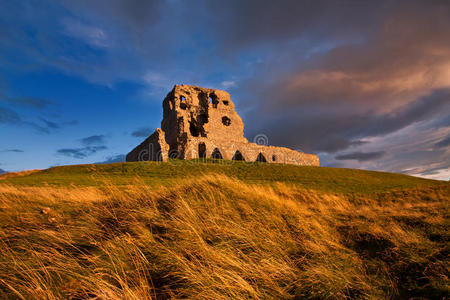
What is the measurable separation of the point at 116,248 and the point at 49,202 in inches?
138

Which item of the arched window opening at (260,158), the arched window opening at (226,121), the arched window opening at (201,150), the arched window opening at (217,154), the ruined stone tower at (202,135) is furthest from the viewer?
the arched window opening at (226,121)

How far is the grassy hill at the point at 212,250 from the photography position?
5.94ft

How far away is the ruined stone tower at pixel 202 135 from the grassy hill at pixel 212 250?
18072mm

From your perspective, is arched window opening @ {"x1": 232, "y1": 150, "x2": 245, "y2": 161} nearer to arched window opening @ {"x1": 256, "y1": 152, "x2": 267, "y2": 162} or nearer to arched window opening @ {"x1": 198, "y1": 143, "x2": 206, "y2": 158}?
arched window opening @ {"x1": 256, "y1": 152, "x2": 267, "y2": 162}

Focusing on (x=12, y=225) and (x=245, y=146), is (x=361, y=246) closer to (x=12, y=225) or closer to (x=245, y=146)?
(x=12, y=225)

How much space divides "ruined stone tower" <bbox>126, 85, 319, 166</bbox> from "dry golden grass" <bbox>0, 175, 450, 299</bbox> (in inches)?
718

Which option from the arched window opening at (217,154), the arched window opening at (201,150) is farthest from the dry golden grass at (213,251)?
the arched window opening at (217,154)

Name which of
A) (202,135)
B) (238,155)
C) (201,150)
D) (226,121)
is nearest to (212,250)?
(201,150)

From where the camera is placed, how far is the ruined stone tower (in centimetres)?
2366

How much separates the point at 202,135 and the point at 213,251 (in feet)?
86.6

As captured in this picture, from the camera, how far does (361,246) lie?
3082 mm

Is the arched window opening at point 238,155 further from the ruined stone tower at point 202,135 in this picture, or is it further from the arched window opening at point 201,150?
the arched window opening at point 201,150

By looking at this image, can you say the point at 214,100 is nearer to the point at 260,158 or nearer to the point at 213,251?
the point at 260,158

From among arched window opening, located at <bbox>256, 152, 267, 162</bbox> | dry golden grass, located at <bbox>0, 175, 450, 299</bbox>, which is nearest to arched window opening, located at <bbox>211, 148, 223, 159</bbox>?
arched window opening, located at <bbox>256, 152, 267, 162</bbox>
